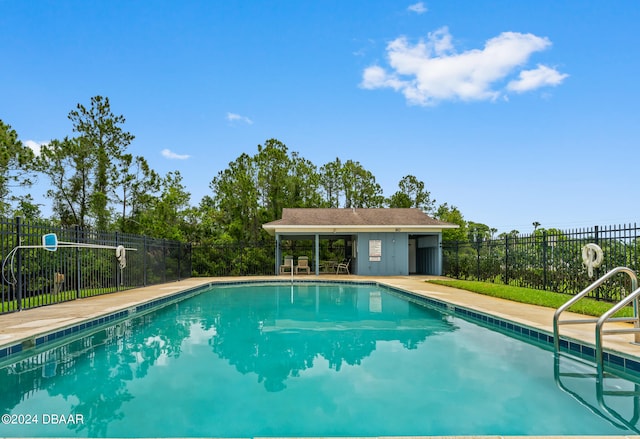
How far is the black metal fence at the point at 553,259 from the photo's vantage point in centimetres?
895

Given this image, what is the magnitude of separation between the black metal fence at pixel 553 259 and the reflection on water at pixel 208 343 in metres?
4.07

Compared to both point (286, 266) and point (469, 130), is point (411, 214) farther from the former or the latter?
point (286, 266)

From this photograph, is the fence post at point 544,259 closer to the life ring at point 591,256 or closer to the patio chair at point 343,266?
the life ring at point 591,256

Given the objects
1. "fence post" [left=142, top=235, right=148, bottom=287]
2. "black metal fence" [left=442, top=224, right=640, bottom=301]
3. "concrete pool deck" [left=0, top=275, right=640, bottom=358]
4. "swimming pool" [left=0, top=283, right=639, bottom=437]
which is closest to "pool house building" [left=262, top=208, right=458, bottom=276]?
"black metal fence" [left=442, top=224, right=640, bottom=301]

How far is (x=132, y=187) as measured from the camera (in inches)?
987

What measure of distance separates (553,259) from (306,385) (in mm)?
9418

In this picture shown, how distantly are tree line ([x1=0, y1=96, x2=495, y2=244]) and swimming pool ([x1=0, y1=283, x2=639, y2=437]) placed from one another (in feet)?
50.8

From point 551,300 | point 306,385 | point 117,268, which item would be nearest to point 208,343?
point 306,385

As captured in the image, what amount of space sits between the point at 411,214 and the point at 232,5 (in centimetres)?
1247

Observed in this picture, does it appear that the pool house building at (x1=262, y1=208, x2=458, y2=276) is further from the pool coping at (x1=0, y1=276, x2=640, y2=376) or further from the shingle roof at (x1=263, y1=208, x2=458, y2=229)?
the pool coping at (x1=0, y1=276, x2=640, y2=376)

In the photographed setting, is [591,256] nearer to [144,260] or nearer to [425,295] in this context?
[425,295]

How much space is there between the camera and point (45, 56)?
1611cm

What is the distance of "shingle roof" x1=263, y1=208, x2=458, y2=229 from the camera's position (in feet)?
60.5

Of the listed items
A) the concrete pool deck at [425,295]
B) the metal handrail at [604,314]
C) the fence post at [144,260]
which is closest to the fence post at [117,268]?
the fence post at [144,260]
